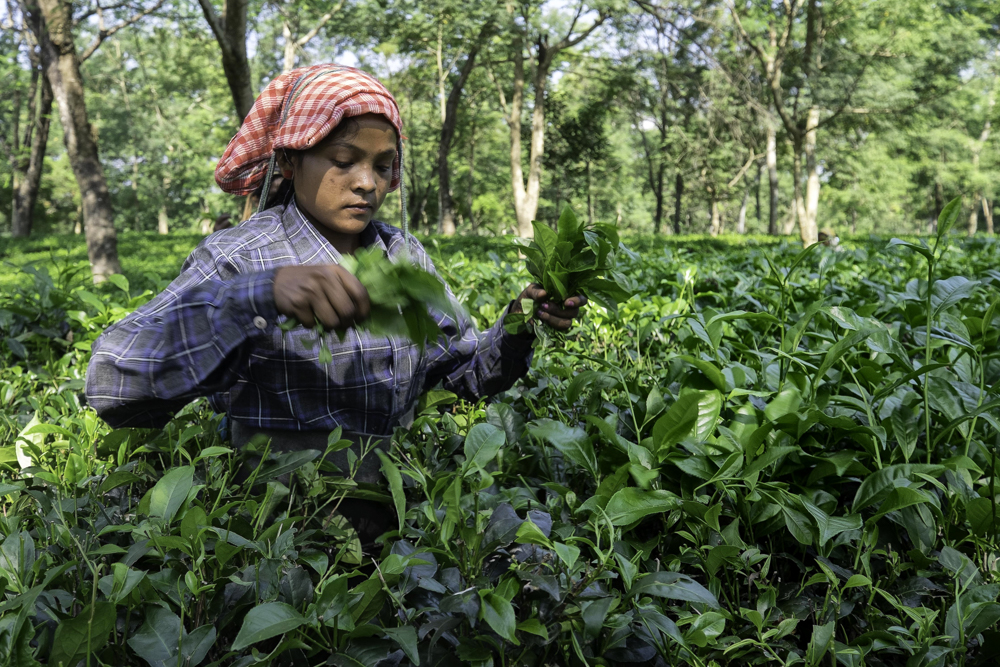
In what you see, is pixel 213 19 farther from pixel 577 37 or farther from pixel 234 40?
pixel 577 37

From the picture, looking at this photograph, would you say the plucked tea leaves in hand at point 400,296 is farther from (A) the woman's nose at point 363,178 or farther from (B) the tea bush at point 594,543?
(A) the woman's nose at point 363,178

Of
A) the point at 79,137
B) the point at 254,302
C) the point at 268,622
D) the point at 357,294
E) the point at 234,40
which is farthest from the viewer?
the point at 79,137

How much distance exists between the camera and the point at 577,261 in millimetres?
1350

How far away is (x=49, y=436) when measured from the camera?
1883 millimetres

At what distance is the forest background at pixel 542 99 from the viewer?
10391 mm

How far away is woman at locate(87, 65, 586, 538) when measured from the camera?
1.28 m

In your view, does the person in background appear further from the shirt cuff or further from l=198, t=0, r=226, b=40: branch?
l=198, t=0, r=226, b=40: branch

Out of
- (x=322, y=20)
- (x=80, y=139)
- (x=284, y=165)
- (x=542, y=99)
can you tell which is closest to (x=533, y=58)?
(x=542, y=99)

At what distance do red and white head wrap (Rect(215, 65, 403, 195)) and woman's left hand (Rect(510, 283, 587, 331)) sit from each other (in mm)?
542

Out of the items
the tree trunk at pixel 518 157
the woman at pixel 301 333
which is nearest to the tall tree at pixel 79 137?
the woman at pixel 301 333

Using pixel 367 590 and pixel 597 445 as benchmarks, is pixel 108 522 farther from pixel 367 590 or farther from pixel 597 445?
pixel 597 445

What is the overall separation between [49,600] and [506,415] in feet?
2.69

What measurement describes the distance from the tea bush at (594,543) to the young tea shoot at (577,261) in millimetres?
203

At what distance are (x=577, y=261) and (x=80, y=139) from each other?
627 centimetres
